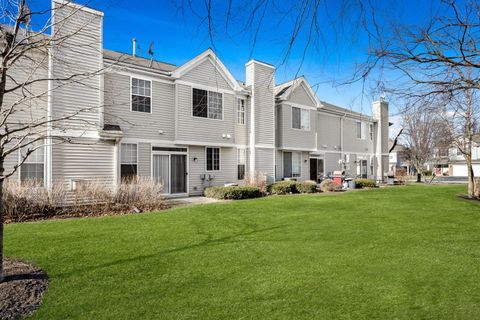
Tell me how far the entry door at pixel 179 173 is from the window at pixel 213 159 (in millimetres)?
1612

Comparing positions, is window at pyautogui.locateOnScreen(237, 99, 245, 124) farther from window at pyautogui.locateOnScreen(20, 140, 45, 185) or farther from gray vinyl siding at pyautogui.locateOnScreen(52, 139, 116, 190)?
window at pyautogui.locateOnScreen(20, 140, 45, 185)

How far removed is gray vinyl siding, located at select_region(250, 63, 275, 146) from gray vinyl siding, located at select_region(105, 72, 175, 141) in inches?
225

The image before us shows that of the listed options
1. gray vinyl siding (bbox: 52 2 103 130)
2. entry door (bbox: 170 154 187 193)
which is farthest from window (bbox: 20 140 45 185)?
entry door (bbox: 170 154 187 193)

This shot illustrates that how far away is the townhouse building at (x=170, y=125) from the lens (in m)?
12.1

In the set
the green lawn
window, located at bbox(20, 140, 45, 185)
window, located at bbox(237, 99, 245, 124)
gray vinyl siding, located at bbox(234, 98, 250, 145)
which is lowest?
the green lawn

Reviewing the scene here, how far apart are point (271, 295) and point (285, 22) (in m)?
3.26

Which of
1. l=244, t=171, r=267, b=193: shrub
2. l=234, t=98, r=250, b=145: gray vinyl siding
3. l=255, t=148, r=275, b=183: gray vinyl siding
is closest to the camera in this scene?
l=244, t=171, r=267, b=193: shrub

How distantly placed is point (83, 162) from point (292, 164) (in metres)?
14.5

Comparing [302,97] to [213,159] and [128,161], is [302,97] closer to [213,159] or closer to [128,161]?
[213,159]

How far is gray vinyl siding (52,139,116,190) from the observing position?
39.7ft

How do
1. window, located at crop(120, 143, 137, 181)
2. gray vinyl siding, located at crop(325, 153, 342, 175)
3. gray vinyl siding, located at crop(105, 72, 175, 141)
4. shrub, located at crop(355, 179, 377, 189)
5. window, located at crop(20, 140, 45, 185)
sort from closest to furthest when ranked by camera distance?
window, located at crop(20, 140, 45, 185) → gray vinyl siding, located at crop(105, 72, 175, 141) → window, located at crop(120, 143, 137, 181) → shrub, located at crop(355, 179, 377, 189) → gray vinyl siding, located at crop(325, 153, 342, 175)

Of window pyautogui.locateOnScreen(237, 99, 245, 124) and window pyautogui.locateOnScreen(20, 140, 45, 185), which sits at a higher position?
window pyautogui.locateOnScreen(237, 99, 245, 124)

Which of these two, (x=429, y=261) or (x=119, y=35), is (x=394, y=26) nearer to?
(x=429, y=261)

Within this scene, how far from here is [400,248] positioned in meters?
5.91
